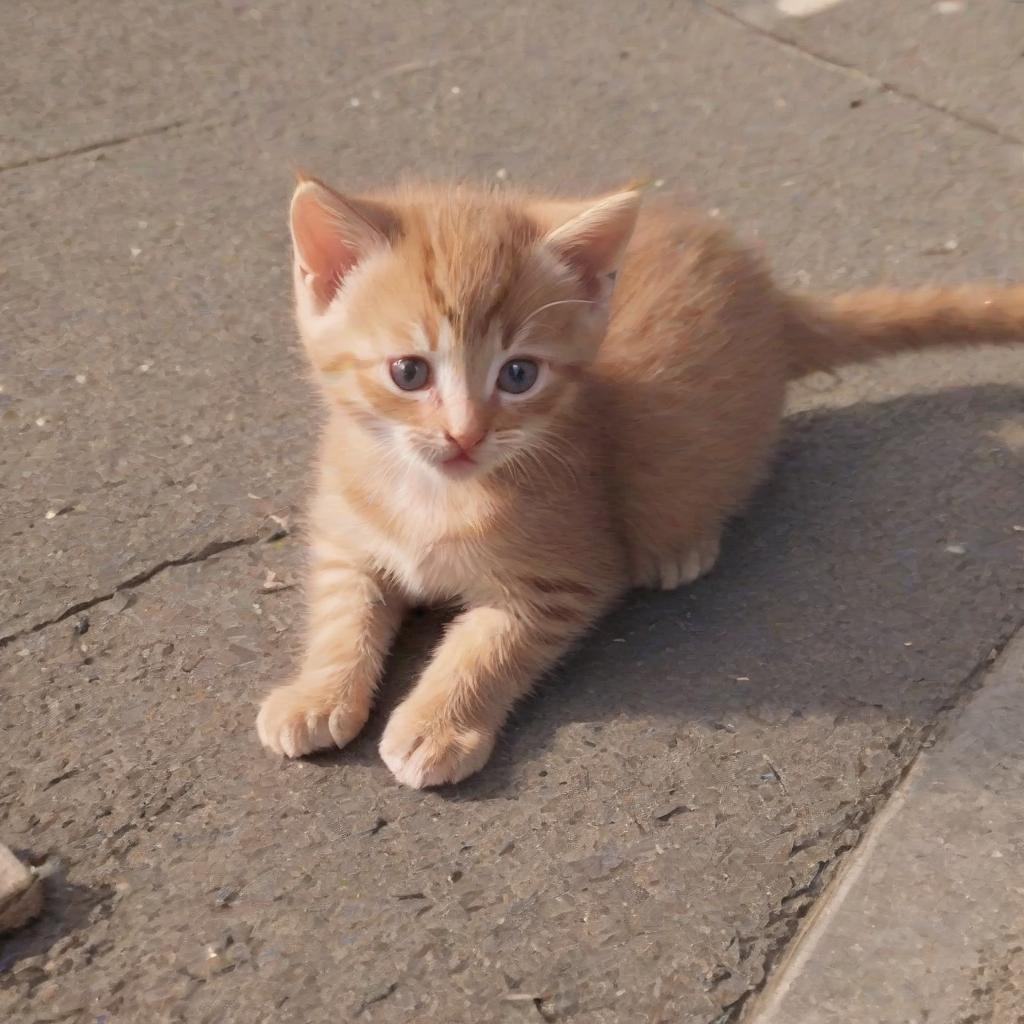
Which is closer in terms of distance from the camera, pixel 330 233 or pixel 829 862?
pixel 829 862

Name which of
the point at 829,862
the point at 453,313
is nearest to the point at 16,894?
the point at 453,313

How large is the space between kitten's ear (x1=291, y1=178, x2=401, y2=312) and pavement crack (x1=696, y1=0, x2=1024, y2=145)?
2.64 metres

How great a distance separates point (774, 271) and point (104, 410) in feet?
5.82

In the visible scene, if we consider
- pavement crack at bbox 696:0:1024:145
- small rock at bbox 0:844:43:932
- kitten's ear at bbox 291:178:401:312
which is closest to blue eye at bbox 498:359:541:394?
kitten's ear at bbox 291:178:401:312

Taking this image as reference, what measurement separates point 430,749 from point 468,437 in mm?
531

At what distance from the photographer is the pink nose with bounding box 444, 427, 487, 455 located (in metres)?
2.13

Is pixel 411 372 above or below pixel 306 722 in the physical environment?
above

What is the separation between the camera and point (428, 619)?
2.67 metres

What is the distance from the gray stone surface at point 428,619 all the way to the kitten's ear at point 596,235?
→ 0.71m

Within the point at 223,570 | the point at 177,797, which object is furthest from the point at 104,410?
the point at 177,797

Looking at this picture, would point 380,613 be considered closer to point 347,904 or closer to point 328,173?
point 347,904

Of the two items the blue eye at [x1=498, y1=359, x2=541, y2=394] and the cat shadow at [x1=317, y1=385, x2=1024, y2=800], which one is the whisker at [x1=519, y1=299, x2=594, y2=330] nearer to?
the blue eye at [x1=498, y1=359, x2=541, y2=394]

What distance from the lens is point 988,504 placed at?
2.85 meters

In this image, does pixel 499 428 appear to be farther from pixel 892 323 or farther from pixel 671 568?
pixel 892 323
